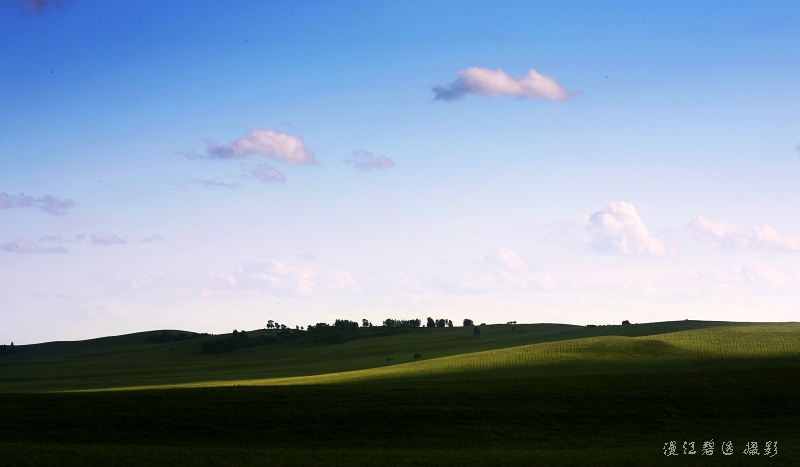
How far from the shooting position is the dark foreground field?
80.1 feet

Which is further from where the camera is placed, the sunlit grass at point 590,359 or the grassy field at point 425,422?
the sunlit grass at point 590,359

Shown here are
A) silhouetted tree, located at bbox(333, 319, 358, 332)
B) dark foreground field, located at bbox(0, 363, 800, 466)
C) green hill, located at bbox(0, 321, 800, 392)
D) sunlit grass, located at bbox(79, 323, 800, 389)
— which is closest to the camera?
dark foreground field, located at bbox(0, 363, 800, 466)

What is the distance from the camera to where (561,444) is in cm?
2627

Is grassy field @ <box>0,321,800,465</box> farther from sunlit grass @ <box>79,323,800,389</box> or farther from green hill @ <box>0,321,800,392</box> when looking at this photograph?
green hill @ <box>0,321,800,392</box>

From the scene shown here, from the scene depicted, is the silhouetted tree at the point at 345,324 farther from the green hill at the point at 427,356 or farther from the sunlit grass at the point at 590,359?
the sunlit grass at the point at 590,359

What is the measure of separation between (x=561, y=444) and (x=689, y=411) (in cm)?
736

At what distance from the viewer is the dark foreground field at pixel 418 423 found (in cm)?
2442

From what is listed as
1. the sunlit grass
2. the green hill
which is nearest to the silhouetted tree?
the green hill

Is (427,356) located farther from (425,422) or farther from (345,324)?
(345,324)

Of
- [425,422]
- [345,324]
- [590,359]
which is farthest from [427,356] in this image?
[345,324]

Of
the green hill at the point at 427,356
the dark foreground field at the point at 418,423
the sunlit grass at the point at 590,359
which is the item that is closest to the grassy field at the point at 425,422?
the dark foreground field at the point at 418,423

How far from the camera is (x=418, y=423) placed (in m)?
29.9

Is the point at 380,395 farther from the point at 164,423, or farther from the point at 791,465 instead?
the point at 791,465

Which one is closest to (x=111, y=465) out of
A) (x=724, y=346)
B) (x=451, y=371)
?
(x=451, y=371)
